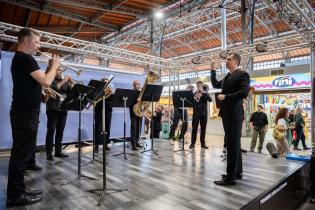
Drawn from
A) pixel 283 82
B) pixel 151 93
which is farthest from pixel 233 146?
pixel 283 82

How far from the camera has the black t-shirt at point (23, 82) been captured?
7.72ft

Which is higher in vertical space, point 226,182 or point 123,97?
point 123,97

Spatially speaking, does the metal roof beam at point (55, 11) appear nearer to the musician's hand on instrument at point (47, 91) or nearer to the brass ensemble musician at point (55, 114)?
the brass ensemble musician at point (55, 114)

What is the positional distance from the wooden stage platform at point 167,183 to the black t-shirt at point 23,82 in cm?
102

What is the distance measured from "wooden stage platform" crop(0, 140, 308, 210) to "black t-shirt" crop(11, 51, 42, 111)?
1020 millimetres

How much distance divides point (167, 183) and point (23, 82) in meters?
2.08

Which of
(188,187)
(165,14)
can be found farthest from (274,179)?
(165,14)

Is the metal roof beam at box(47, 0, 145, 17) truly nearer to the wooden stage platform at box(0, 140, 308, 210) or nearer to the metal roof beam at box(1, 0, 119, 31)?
the metal roof beam at box(1, 0, 119, 31)

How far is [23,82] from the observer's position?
2.40 m

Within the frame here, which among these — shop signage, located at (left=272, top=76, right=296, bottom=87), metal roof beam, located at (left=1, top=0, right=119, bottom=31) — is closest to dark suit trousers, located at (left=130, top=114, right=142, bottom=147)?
metal roof beam, located at (left=1, top=0, right=119, bottom=31)

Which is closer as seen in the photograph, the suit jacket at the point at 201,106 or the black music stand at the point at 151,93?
the black music stand at the point at 151,93

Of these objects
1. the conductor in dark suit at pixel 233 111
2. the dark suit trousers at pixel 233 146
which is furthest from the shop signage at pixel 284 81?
the dark suit trousers at pixel 233 146

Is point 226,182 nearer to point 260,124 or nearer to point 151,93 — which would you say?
point 151,93

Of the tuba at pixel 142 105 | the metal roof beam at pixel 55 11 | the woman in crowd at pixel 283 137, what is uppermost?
the metal roof beam at pixel 55 11
